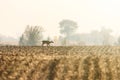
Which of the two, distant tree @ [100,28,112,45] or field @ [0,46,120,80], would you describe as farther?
distant tree @ [100,28,112,45]

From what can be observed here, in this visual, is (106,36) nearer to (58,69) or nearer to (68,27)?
(68,27)

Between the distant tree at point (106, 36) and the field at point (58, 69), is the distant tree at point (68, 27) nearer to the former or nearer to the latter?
the distant tree at point (106, 36)

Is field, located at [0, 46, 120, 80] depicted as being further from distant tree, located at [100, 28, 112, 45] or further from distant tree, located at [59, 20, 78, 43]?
distant tree, located at [59, 20, 78, 43]

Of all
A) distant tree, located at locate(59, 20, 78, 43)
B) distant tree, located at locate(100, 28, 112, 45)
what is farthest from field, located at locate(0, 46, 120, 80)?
distant tree, located at locate(59, 20, 78, 43)

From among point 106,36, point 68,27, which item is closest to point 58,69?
point 106,36

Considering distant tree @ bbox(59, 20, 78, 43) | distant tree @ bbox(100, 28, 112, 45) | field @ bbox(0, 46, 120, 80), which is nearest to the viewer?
field @ bbox(0, 46, 120, 80)

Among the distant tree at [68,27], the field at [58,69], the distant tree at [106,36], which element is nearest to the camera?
the field at [58,69]

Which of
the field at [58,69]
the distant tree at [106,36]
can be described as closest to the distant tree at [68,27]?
the distant tree at [106,36]

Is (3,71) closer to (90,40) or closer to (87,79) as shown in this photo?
(87,79)

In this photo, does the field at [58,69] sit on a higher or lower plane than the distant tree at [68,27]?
lower

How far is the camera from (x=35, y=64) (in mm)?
13750

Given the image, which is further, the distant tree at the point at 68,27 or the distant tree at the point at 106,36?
the distant tree at the point at 68,27

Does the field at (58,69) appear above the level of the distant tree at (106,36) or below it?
below

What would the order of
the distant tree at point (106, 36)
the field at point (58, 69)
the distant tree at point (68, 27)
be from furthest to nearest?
the distant tree at point (68, 27) → the distant tree at point (106, 36) → the field at point (58, 69)
